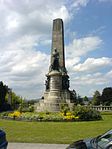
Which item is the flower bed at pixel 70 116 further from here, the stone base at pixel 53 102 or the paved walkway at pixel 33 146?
the paved walkway at pixel 33 146

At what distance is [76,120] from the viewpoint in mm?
28562

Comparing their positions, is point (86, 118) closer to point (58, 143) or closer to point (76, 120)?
point (76, 120)

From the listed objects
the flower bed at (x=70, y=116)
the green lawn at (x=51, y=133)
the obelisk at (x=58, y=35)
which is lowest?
the green lawn at (x=51, y=133)

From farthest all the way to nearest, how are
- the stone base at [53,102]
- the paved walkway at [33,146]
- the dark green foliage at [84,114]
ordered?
the stone base at [53,102], the dark green foliage at [84,114], the paved walkway at [33,146]

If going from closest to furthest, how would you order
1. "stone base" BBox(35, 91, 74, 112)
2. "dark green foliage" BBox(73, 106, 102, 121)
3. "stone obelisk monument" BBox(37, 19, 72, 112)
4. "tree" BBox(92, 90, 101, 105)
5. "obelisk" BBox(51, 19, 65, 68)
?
"dark green foliage" BBox(73, 106, 102, 121), "stone base" BBox(35, 91, 74, 112), "stone obelisk monument" BBox(37, 19, 72, 112), "obelisk" BBox(51, 19, 65, 68), "tree" BBox(92, 90, 101, 105)

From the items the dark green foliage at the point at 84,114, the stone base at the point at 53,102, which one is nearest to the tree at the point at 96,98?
the stone base at the point at 53,102

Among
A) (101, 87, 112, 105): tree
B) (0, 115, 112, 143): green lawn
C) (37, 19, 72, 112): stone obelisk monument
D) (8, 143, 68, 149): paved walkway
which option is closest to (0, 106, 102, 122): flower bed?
(0, 115, 112, 143): green lawn

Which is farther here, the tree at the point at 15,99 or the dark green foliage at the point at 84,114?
the tree at the point at 15,99

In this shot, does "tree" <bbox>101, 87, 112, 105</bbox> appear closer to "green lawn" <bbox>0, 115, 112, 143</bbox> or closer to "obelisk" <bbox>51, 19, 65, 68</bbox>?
"obelisk" <bbox>51, 19, 65, 68</bbox>

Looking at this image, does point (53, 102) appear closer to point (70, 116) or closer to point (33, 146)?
point (70, 116)

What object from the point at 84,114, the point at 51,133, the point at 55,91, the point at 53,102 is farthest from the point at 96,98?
the point at 51,133

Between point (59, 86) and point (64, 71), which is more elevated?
point (64, 71)

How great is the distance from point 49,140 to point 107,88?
260 ft

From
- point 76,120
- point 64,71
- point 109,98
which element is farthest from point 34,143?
point 109,98
